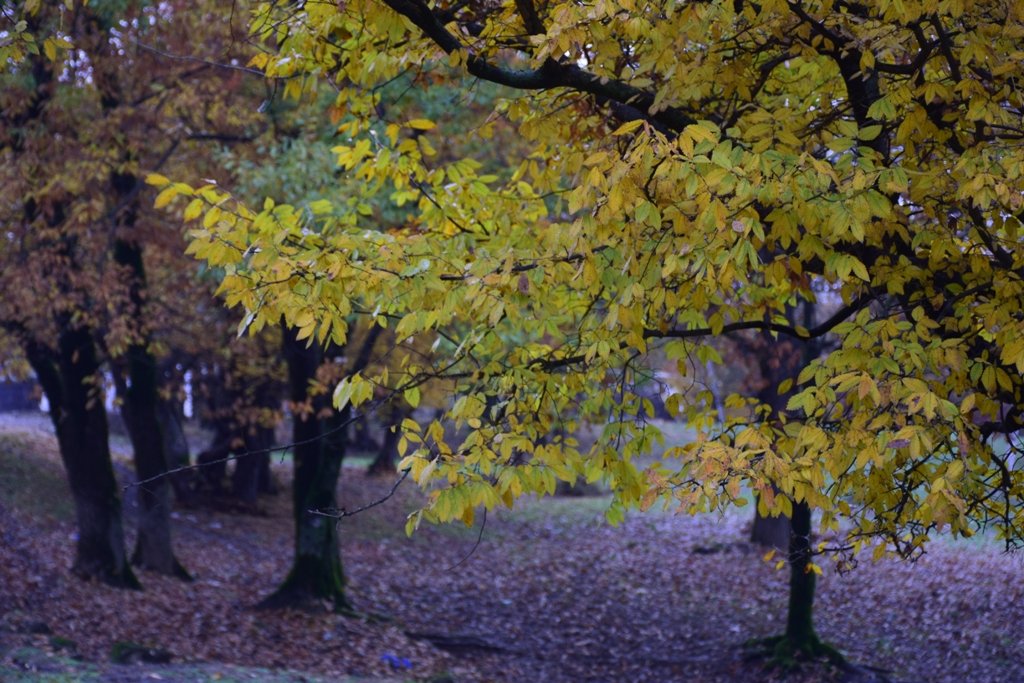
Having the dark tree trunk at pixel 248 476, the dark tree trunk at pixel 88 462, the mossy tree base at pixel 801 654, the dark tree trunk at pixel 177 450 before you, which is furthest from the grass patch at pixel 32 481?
the mossy tree base at pixel 801 654

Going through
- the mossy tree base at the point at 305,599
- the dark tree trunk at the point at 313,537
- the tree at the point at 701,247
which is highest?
the tree at the point at 701,247

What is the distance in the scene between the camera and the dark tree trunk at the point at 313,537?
588 inches

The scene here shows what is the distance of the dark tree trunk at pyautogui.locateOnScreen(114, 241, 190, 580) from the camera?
15.0 meters

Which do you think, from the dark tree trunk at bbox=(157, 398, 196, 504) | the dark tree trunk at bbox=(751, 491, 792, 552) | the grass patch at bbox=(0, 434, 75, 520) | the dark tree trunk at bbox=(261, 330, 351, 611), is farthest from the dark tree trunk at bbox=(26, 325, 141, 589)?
the dark tree trunk at bbox=(751, 491, 792, 552)

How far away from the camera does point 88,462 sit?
14.1 m

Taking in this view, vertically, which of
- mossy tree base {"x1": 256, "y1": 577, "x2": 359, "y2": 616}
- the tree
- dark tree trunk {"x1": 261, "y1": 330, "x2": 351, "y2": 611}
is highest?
the tree

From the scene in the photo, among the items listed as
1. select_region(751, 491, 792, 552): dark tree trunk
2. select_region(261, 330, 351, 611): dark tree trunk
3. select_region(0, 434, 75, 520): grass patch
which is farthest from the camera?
select_region(751, 491, 792, 552): dark tree trunk

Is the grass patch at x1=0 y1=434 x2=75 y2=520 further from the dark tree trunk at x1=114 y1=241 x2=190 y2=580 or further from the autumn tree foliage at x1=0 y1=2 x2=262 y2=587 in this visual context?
the autumn tree foliage at x1=0 y1=2 x2=262 y2=587

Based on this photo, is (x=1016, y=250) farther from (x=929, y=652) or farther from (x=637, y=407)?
(x=929, y=652)

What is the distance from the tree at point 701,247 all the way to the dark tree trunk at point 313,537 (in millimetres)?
9134

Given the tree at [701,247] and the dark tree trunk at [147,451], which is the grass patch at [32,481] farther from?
the tree at [701,247]

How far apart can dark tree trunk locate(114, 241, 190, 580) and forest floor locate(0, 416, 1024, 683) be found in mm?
593

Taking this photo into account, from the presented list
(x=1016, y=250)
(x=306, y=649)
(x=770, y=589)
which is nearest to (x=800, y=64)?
(x=1016, y=250)

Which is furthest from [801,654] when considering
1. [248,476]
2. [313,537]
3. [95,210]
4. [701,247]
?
[248,476]
